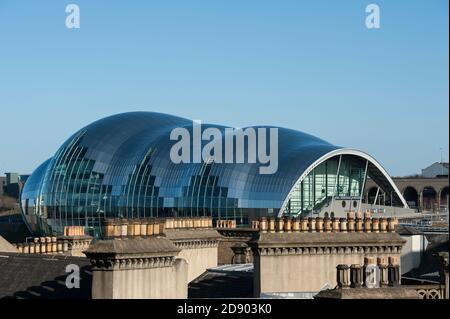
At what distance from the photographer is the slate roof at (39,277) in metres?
42.0

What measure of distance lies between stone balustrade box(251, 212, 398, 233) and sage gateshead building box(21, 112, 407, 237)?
215 feet

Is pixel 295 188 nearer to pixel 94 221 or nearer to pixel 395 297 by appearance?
pixel 94 221

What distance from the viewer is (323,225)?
42.9m

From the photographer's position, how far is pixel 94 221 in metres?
122

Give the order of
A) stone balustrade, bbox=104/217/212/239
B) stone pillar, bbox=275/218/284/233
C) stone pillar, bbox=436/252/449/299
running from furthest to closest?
stone pillar, bbox=275/218/284/233, stone pillar, bbox=436/252/449/299, stone balustrade, bbox=104/217/212/239

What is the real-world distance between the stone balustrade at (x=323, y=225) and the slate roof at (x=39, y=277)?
6.43 metres

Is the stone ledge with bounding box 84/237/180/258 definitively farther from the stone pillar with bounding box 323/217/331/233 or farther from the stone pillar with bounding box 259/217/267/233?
the stone pillar with bounding box 323/217/331/233

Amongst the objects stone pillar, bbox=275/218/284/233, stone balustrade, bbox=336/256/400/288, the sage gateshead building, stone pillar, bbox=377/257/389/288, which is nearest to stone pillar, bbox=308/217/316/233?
stone pillar, bbox=275/218/284/233

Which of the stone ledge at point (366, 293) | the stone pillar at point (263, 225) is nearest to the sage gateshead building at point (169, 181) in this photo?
the stone pillar at point (263, 225)

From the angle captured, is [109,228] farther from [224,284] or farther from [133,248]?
[224,284]

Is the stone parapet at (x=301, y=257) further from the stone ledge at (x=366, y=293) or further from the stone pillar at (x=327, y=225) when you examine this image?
the stone ledge at (x=366, y=293)

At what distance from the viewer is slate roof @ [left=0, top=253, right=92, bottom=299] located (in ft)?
138

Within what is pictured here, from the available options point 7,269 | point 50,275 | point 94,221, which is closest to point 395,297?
point 50,275
